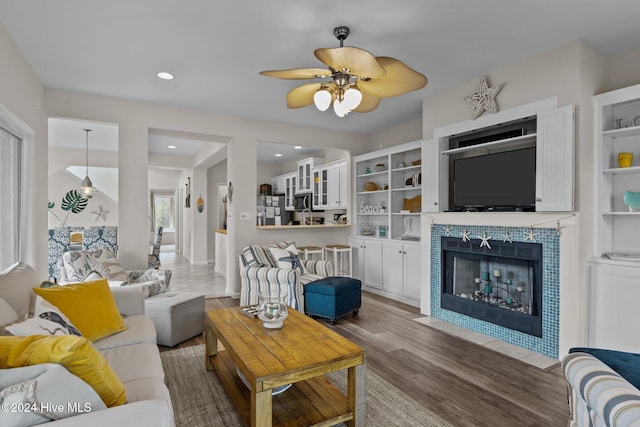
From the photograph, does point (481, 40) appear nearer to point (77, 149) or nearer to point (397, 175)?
point (397, 175)

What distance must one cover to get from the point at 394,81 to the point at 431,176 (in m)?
1.89

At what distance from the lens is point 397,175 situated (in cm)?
527

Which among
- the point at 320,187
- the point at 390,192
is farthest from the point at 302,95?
the point at 320,187

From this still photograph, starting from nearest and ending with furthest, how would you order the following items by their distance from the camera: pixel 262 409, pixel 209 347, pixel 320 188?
pixel 262 409, pixel 209 347, pixel 320 188

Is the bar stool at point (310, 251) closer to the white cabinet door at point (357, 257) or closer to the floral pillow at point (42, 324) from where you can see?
the white cabinet door at point (357, 257)

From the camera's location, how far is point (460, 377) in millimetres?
2625

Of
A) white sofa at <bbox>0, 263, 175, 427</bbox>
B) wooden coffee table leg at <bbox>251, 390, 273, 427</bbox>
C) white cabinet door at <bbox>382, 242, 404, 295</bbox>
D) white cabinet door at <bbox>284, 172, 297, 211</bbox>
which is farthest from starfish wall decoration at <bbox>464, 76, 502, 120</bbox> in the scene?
white cabinet door at <bbox>284, 172, 297, 211</bbox>

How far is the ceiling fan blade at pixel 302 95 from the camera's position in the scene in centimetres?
273

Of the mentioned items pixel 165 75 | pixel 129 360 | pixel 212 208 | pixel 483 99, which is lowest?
pixel 129 360

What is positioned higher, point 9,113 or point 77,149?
point 77,149

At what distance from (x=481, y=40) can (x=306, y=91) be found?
5.06 feet

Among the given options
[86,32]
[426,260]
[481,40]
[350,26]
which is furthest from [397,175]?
[86,32]

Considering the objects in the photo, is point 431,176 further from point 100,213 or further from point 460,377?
point 100,213

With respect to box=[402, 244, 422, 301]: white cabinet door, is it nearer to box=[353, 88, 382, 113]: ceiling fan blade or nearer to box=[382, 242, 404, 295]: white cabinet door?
box=[382, 242, 404, 295]: white cabinet door
